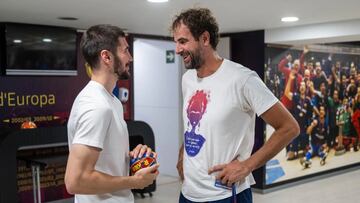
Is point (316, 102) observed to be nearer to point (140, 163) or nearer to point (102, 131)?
point (140, 163)

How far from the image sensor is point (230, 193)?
177cm

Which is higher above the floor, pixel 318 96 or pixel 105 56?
pixel 105 56

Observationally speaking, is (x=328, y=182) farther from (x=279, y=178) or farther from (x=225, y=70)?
(x=225, y=70)

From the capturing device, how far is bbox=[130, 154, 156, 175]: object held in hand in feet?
5.44

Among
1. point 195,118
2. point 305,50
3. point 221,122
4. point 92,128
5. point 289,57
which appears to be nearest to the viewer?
point 92,128

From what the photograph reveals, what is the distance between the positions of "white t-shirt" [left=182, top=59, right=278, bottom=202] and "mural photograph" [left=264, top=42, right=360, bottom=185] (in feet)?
11.7

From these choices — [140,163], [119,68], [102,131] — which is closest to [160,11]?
[119,68]

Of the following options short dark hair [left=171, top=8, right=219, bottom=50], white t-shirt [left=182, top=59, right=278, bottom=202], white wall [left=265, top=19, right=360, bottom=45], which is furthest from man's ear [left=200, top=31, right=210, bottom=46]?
white wall [left=265, top=19, right=360, bottom=45]

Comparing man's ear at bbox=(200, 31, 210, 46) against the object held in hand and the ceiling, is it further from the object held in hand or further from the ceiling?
the ceiling

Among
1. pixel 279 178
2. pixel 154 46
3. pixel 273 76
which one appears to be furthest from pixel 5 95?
pixel 279 178

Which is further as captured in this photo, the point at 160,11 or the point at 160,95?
the point at 160,95

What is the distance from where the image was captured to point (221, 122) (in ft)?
5.76

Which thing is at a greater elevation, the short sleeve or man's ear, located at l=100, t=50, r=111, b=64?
man's ear, located at l=100, t=50, r=111, b=64

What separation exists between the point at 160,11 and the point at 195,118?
197 centimetres
